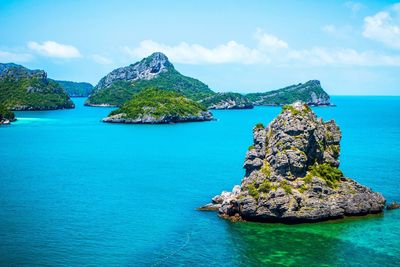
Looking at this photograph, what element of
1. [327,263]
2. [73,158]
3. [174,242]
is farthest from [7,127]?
[327,263]

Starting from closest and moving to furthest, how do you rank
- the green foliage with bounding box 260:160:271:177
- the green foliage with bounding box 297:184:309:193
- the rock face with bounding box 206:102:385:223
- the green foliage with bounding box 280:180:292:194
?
the rock face with bounding box 206:102:385:223, the green foliage with bounding box 280:180:292:194, the green foliage with bounding box 297:184:309:193, the green foliage with bounding box 260:160:271:177

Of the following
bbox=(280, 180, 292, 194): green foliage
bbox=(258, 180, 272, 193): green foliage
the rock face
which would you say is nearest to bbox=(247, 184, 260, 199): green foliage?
the rock face

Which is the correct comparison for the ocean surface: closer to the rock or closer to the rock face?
the rock

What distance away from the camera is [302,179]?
71.6m

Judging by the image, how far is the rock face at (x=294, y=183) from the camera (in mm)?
68062

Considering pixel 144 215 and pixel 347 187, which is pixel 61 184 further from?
pixel 347 187

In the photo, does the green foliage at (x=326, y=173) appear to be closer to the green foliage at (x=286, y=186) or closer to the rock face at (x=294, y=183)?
the rock face at (x=294, y=183)

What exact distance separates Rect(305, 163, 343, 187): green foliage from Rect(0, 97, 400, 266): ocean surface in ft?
22.1

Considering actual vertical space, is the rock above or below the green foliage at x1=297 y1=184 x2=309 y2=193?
below

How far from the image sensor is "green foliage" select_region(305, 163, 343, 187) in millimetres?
72875

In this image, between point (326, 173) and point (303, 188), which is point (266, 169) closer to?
point (303, 188)

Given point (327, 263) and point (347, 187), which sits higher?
Result: point (347, 187)

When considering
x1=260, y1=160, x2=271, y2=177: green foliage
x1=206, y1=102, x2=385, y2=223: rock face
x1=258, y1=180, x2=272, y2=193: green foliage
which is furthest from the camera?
x1=260, y1=160, x2=271, y2=177: green foliage

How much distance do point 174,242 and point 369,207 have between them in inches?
1173
